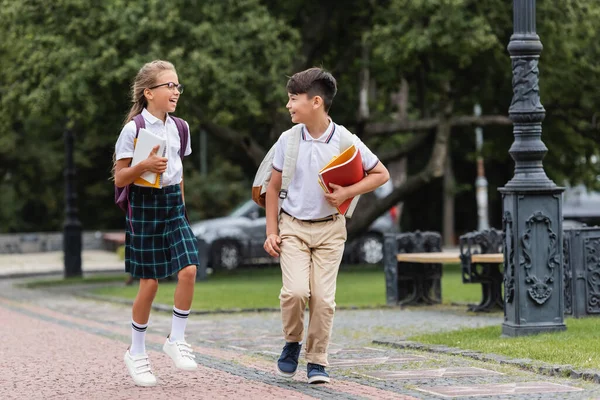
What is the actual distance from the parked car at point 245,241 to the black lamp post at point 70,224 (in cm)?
261

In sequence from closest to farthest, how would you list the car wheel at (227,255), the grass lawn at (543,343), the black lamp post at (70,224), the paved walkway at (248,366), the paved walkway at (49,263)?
1. the paved walkway at (248,366)
2. the grass lawn at (543,343)
3. the black lamp post at (70,224)
4. the car wheel at (227,255)
5. the paved walkway at (49,263)

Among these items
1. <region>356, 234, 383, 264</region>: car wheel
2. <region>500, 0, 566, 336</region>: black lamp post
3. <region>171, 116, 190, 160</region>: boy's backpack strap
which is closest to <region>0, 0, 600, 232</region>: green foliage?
<region>356, 234, 383, 264</region>: car wheel

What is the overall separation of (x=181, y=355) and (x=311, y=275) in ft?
2.96

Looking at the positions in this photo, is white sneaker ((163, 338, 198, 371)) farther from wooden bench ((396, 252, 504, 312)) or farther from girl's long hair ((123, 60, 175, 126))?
wooden bench ((396, 252, 504, 312))

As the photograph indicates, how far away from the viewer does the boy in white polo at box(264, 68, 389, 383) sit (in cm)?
729

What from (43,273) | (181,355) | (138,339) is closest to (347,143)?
(181,355)

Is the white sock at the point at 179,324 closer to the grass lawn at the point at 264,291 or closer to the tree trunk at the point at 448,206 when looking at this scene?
the grass lawn at the point at 264,291

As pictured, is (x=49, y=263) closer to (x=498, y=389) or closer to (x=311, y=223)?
(x=311, y=223)

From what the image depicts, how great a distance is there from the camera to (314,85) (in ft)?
24.2

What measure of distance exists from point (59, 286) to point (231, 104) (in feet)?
14.5

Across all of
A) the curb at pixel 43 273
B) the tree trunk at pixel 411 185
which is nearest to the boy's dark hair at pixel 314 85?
the tree trunk at pixel 411 185

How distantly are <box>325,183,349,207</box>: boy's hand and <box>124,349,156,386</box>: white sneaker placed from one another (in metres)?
1.47

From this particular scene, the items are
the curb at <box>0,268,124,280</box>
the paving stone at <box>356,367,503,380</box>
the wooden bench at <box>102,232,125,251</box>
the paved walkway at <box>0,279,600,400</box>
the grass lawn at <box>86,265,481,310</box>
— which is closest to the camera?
the paved walkway at <box>0,279,600,400</box>

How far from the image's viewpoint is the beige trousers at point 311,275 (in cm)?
727
